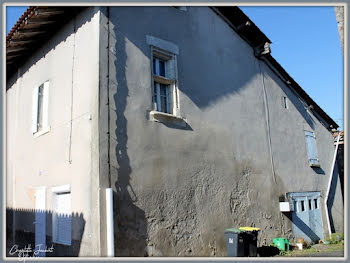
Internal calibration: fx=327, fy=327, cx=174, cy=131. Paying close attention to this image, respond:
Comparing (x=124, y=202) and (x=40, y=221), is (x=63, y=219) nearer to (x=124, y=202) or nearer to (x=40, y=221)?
(x=40, y=221)

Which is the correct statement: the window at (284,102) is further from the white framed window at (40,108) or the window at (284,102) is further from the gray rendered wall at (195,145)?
the white framed window at (40,108)

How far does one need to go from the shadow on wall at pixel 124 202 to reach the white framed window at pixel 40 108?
263 cm

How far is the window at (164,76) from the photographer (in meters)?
7.89

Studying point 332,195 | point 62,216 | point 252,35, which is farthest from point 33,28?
point 332,195

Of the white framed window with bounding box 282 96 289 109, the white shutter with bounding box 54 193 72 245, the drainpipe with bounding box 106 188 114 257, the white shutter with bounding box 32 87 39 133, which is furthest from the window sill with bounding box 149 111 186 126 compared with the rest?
the white framed window with bounding box 282 96 289 109

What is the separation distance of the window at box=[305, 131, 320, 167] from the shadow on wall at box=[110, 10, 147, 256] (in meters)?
8.55

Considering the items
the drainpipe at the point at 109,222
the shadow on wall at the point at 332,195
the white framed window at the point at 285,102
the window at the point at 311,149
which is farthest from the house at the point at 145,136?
the shadow on wall at the point at 332,195

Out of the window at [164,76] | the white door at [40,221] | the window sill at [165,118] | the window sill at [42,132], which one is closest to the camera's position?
the window sill at [165,118]

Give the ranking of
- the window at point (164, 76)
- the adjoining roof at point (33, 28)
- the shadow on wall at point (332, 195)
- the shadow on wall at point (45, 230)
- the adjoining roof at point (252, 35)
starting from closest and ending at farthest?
1. the shadow on wall at point (45, 230)
2. the adjoining roof at point (33, 28)
3. the window at point (164, 76)
4. the adjoining roof at point (252, 35)
5. the shadow on wall at point (332, 195)

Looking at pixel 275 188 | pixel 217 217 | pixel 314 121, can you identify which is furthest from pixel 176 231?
pixel 314 121

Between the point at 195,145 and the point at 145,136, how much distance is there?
1.64 metres

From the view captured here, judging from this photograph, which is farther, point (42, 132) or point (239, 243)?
point (42, 132)

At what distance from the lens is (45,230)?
25.0ft

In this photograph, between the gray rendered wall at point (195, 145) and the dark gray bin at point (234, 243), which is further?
the dark gray bin at point (234, 243)
